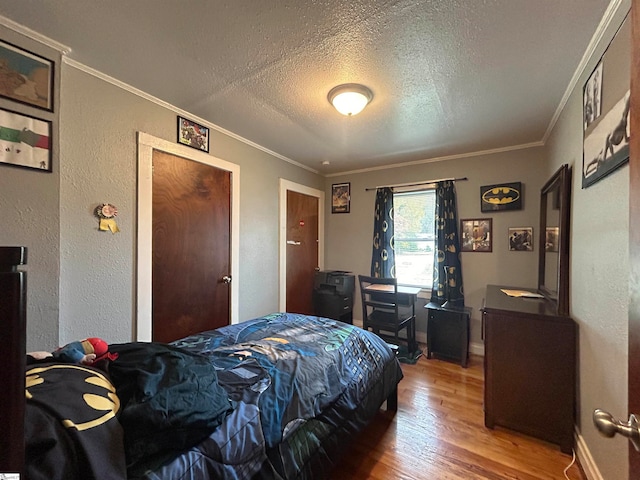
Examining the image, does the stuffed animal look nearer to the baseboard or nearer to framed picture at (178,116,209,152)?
framed picture at (178,116,209,152)

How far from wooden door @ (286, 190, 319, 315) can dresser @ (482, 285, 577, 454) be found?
7.52 feet

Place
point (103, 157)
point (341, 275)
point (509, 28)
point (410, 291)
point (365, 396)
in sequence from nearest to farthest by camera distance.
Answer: point (509, 28), point (365, 396), point (103, 157), point (410, 291), point (341, 275)

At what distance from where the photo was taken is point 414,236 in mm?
3717

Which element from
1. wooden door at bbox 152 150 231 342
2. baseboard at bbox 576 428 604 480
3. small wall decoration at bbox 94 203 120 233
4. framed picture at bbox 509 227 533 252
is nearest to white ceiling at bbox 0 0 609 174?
wooden door at bbox 152 150 231 342

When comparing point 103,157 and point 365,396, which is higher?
point 103,157

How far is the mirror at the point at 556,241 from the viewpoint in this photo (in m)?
1.91

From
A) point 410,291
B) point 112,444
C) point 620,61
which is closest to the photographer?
point 112,444

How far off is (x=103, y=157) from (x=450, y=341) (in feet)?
11.7

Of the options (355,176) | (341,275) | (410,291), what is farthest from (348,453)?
(355,176)

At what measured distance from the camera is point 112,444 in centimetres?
72

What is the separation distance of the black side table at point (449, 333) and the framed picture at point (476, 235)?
2.36ft

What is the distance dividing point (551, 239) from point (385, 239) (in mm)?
1791

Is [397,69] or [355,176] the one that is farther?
[355,176]

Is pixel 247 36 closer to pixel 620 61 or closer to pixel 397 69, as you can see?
pixel 397 69
